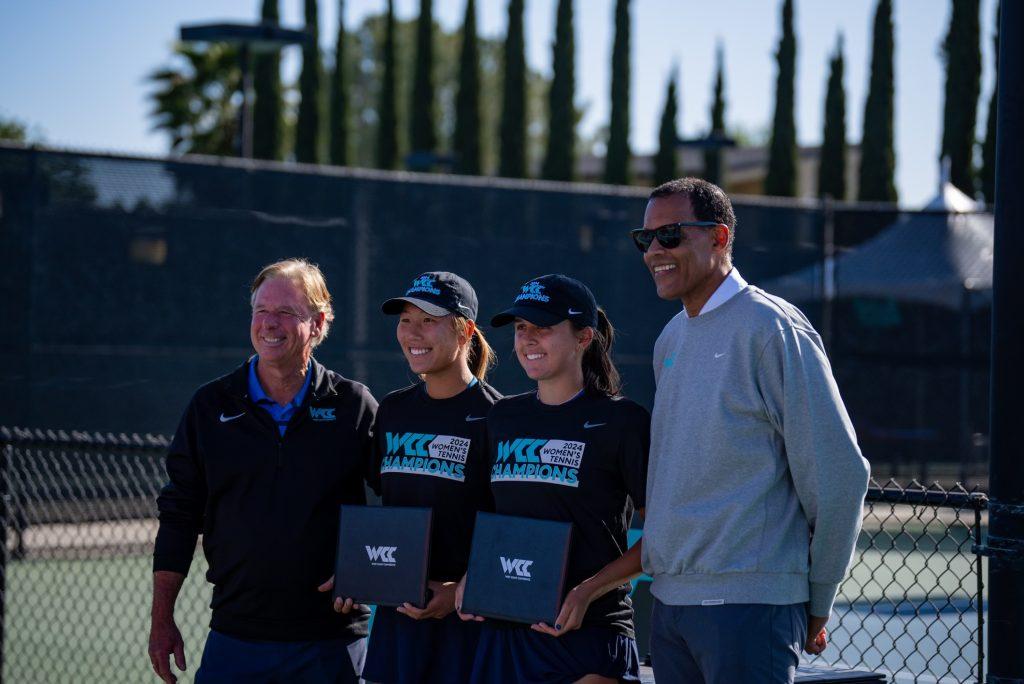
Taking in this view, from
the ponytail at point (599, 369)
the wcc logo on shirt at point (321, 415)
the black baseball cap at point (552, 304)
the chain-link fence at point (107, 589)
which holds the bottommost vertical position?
the chain-link fence at point (107, 589)

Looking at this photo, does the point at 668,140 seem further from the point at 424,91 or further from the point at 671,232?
the point at 671,232

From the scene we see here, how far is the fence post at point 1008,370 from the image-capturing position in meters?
2.92

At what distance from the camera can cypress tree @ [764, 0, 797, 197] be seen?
88.1ft

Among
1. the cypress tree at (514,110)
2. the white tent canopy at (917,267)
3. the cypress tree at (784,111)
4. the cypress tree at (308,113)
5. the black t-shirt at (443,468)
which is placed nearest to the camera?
the black t-shirt at (443,468)

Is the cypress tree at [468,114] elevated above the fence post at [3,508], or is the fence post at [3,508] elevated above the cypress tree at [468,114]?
the cypress tree at [468,114]

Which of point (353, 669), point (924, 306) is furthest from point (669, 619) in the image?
point (924, 306)

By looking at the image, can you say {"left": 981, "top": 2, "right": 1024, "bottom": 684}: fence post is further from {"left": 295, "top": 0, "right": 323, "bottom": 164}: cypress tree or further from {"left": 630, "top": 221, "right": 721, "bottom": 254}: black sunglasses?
{"left": 295, "top": 0, "right": 323, "bottom": 164}: cypress tree

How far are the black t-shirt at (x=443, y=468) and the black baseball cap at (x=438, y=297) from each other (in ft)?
0.80

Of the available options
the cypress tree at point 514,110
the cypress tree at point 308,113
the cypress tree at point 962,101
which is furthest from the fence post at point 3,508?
the cypress tree at point 308,113

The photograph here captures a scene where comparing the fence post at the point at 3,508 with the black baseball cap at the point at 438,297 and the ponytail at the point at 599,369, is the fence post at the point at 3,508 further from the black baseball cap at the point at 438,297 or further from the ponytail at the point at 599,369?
the ponytail at the point at 599,369

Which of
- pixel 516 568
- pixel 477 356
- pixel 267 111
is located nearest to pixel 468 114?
pixel 267 111

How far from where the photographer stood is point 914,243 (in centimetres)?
1121

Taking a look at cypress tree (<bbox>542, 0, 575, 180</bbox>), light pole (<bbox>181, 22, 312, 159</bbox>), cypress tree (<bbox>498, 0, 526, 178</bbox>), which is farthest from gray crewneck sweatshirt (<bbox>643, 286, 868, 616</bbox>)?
cypress tree (<bbox>498, 0, 526, 178</bbox>)

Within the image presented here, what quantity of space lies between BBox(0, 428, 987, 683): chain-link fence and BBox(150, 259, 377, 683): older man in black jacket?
1783 mm
